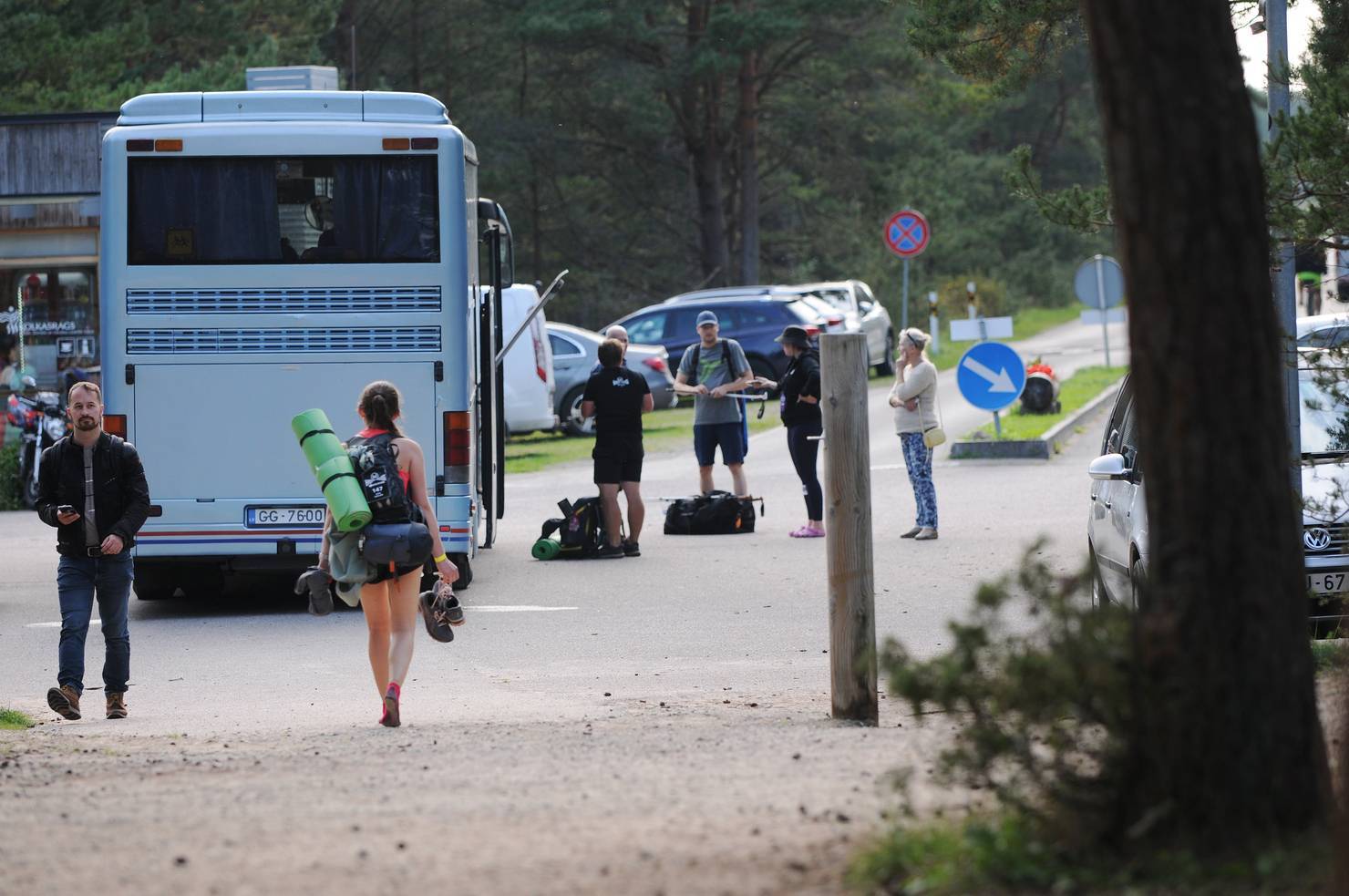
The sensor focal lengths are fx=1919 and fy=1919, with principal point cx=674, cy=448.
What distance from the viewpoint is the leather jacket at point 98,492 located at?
976 cm

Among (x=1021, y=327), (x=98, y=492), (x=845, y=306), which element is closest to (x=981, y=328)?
(x=845, y=306)

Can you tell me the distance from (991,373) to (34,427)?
10.6m

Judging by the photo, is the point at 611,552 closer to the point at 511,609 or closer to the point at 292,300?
the point at 511,609

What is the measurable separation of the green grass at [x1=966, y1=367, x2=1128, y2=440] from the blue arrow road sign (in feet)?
3.83

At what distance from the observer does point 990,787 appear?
4.71 meters

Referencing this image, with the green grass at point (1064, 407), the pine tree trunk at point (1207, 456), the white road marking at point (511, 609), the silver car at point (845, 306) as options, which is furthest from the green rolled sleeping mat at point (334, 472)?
the silver car at point (845, 306)

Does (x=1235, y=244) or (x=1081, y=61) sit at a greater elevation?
(x=1081, y=61)

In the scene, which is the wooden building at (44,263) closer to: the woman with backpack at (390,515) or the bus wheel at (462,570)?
the bus wheel at (462,570)

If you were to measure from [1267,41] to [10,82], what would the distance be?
82.3 ft

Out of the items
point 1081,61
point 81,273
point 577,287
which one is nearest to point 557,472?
point 81,273

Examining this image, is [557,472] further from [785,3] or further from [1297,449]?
[785,3]

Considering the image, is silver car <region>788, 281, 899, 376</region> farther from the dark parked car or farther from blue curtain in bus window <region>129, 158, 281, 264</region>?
blue curtain in bus window <region>129, 158, 281, 264</region>

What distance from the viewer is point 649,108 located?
44562 millimetres

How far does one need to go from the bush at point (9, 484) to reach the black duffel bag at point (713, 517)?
8885 mm
